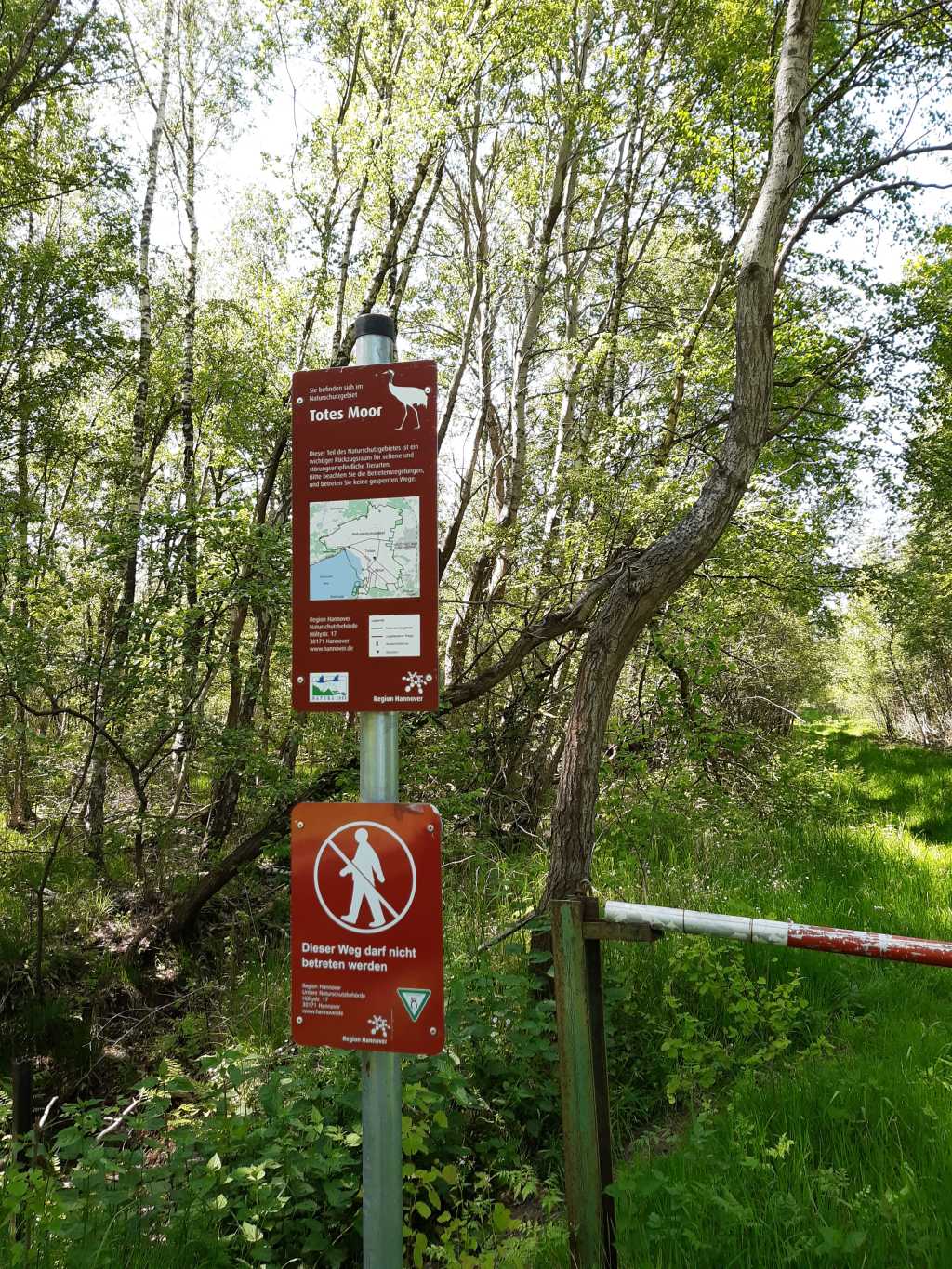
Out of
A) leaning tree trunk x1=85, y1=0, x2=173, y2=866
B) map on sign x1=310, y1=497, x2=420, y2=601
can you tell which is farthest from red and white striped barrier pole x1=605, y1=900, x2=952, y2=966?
leaning tree trunk x1=85, y1=0, x2=173, y2=866

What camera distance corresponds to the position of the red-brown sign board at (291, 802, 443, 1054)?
1.75m

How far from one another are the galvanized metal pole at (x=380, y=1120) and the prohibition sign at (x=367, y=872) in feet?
0.29

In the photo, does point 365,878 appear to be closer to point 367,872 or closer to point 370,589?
point 367,872

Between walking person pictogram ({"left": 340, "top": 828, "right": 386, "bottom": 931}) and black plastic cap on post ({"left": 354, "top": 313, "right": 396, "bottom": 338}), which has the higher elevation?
black plastic cap on post ({"left": 354, "top": 313, "right": 396, "bottom": 338})

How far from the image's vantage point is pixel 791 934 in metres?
1.75

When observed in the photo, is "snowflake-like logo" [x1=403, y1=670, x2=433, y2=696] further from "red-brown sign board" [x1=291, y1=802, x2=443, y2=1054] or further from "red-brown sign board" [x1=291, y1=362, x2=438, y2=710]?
"red-brown sign board" [x1=291, y1=802, x2=443, y2=1054]

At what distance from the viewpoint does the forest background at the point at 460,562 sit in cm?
319

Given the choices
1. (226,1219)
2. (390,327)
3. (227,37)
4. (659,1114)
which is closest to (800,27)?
(390,327)

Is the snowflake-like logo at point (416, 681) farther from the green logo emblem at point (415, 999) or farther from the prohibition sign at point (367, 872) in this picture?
the green logo emblem at point (415, 999)

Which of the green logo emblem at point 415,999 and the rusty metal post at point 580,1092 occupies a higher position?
the green logo emblem at point 415,999

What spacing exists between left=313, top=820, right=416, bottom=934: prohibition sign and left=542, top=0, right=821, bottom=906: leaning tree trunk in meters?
2.08

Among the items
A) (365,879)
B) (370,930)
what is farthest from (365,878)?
(370,930)

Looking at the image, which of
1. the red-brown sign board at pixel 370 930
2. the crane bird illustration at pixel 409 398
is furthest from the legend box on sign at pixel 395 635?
the crane bird illustration at pixel 409 398

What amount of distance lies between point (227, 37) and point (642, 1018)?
13510mm
